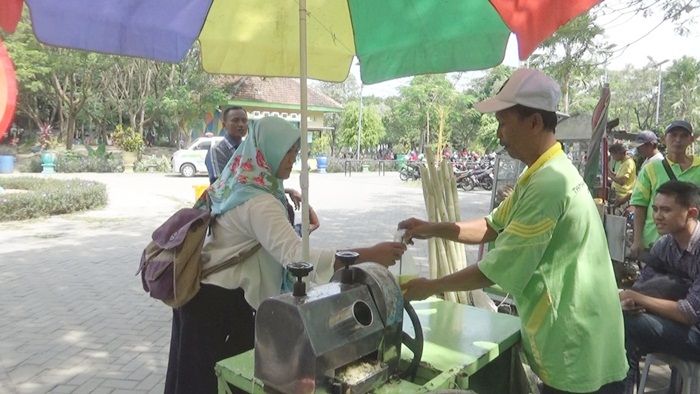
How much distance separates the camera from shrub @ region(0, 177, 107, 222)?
1004cm

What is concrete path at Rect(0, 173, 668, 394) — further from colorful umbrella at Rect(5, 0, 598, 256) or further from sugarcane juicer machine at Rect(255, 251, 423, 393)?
sugarcane juicer machine at Rect(255, 251, 423, 393)

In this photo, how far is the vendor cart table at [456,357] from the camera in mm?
1473

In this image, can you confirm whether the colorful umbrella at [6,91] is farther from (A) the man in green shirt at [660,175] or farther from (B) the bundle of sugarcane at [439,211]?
(A) the man in green shirt at [660,175]

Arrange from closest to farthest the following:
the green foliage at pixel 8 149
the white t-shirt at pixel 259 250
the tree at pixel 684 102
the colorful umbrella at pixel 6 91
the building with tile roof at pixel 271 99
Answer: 1. the white t-shirt at pixel 259 250
2. the colorful umbrella at pixel 6 91
3. the building with tile roof at pixel 271 99
4. the green foliage at pixel 8 149
5. the tree at pixel 684 102

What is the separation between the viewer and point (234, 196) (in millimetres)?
2123

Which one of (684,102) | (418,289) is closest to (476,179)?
(418,289)

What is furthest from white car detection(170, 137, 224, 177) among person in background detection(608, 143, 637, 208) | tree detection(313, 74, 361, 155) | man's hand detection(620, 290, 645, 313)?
tree detection(313, 74, 361, 155)

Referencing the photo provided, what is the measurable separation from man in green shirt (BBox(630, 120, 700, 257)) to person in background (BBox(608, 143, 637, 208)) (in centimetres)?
333

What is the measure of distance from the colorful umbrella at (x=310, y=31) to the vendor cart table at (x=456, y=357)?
59cm

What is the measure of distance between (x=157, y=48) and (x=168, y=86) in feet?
80.1

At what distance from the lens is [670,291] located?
2.73m

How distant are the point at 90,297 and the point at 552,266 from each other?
520cm

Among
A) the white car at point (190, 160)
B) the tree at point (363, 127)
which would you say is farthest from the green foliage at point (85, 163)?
the tree at point (363, 127)

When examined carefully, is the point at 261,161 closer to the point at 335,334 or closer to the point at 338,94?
the point at 335,334
